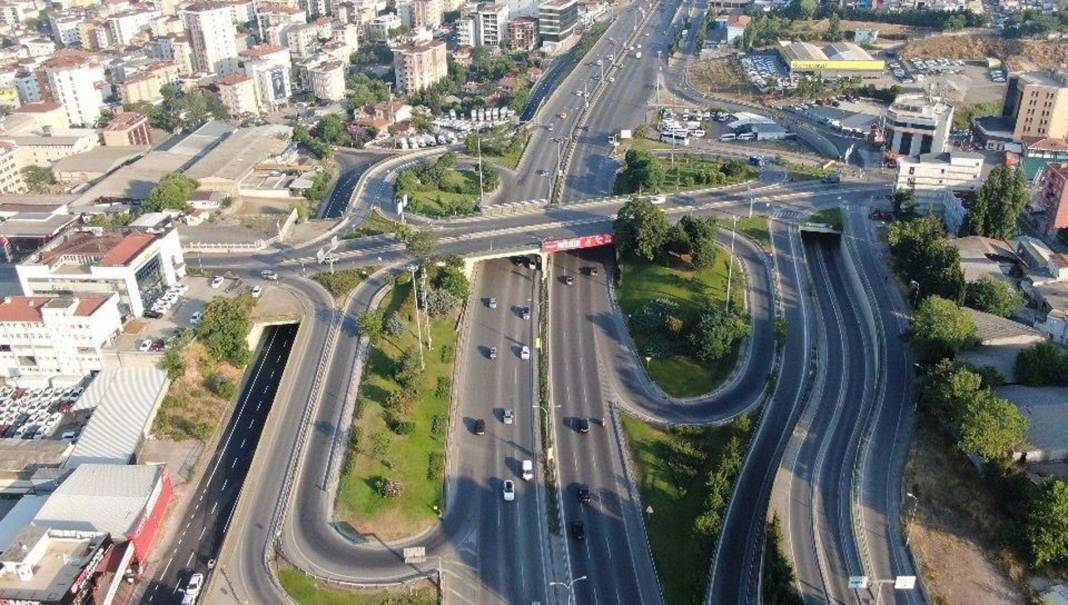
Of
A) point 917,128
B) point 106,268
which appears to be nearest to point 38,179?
point 106,268

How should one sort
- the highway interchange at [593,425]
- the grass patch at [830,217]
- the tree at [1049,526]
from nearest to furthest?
the tree at [1049,526] → the highway interchange at [593,425] → the grass patch at [830,217]

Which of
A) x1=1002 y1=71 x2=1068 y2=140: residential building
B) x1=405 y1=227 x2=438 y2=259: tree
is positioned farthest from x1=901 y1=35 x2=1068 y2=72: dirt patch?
x1=405 y1=227 x2=438 y2=259: tree

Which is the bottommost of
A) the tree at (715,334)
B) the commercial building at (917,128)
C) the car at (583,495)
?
the car at (583,495)

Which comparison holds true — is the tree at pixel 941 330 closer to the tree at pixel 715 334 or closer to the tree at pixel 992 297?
the tree at pixel 992 297

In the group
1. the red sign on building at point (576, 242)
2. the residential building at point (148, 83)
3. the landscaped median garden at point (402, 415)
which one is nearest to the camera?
the landscaped median garden at point (402, 415)

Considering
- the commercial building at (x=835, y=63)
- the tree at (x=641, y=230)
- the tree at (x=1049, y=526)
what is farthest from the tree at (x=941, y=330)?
the commercial building at (x=835, y=63)

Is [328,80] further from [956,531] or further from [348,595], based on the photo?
[956,531]

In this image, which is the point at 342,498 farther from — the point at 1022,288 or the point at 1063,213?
the point at 1063,213
